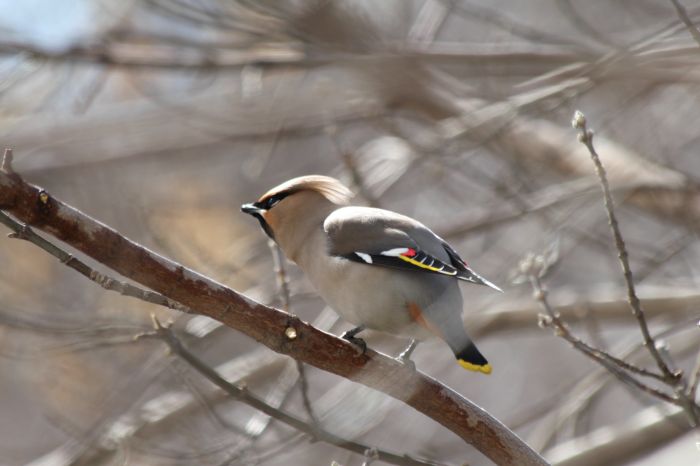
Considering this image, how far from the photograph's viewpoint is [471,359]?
345 centimetres

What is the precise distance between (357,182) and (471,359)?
56.3 inches

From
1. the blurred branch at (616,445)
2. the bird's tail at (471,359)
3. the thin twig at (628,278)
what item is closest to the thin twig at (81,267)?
the bird's tail at (471,359)

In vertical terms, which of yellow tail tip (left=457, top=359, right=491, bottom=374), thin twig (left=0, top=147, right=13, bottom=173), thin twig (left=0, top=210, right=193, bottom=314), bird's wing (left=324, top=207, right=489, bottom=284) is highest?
bird's wing (left=324, top=207, right=489, bottom=284)

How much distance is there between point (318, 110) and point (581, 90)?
1.81 metres

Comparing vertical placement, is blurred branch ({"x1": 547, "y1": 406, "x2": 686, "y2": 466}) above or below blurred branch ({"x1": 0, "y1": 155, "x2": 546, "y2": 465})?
above

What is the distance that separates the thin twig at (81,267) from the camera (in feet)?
9.01

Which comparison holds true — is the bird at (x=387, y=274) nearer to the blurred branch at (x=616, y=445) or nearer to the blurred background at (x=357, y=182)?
the blurred background at (x=357, y=182)

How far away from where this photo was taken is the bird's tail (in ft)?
11.2

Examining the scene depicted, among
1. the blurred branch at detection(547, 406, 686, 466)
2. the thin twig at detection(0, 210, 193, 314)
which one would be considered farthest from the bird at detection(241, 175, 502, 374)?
the blurred branch at detection(547, 406, 686, 466)

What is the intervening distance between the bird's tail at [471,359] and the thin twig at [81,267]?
100cm

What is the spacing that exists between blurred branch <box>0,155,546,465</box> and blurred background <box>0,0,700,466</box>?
0.76 ft

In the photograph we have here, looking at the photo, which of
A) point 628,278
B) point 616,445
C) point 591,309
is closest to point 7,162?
point 628,278

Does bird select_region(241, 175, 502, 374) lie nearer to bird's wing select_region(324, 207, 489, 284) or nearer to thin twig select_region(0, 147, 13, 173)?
bird's wing select_region(324, 207, 489, 284)

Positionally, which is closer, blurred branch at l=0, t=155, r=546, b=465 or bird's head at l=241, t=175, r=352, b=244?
blurred branch at l=0, t=155, r=546, b=465
